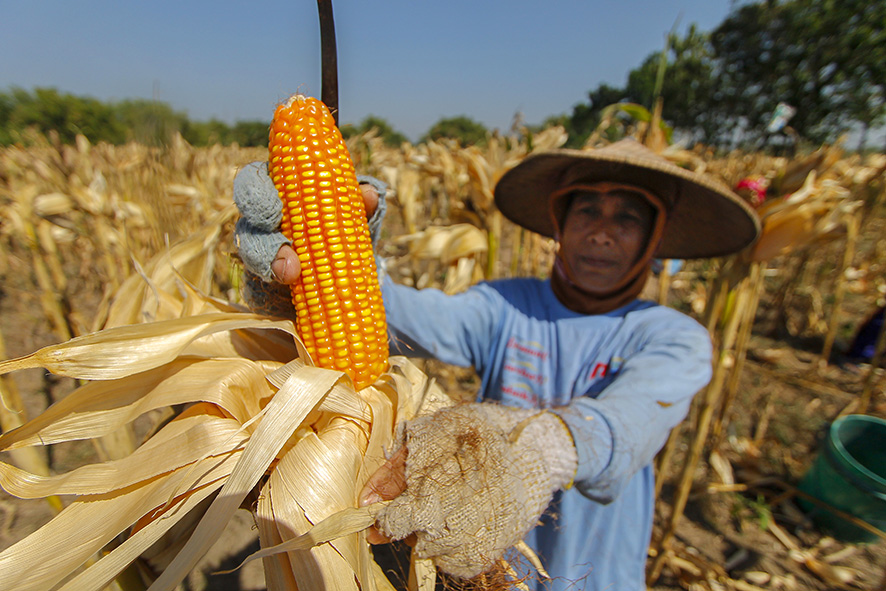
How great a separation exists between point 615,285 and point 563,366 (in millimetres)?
386

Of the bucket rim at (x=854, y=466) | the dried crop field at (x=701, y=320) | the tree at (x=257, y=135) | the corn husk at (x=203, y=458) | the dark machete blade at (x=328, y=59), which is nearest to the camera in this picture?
the corn husk at (x=203, y=458)

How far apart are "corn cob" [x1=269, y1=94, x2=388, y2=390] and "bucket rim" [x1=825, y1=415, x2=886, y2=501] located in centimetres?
361

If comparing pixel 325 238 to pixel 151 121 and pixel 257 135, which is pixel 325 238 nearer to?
pixel 151 121

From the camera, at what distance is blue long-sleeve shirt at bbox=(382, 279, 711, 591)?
1.36 metres

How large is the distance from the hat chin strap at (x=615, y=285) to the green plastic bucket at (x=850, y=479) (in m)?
2.59

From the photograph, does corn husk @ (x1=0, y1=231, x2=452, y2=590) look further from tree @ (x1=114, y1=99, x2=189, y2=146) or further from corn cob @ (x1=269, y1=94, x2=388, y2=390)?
tree @ (x1=114, y1=99, x2=189, y2=146)

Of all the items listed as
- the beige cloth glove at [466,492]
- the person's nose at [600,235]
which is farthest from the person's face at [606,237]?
the beige cloth glove at [466,492]

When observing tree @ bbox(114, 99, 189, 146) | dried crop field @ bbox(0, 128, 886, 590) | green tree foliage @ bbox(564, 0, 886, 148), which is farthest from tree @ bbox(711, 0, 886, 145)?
tree @ bbox(114, 99, 189, 146)

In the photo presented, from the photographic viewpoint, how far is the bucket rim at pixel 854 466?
8.75 feet

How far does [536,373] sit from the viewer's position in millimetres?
1691

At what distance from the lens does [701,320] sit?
3496 millimetres

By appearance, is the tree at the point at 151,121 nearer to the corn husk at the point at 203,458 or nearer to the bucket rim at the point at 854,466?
the corn husk at the point at 203,458

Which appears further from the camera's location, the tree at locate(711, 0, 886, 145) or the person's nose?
the tree at locate(711, 0, 886, 145)

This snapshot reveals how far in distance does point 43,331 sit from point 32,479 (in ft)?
20.5
